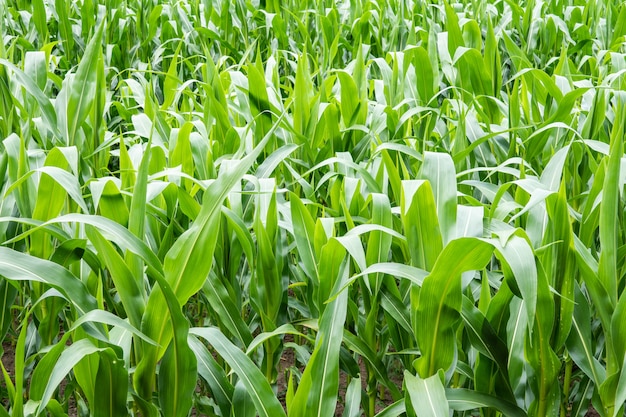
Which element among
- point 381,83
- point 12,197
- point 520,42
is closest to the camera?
point 12,197

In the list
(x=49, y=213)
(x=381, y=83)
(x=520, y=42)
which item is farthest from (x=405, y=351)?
(x=520, y=42)

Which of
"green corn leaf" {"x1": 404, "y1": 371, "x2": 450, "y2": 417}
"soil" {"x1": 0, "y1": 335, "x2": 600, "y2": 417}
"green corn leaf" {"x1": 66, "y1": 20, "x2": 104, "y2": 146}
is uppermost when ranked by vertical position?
"green corn leaf" {"x1": 66, "y1": 20, "x2": 104, "y2": 146}

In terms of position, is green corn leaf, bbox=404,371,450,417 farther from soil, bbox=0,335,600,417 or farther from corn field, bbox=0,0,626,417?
soil, bbox=0,335,600,417

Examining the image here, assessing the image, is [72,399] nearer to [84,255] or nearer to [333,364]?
[84,255]

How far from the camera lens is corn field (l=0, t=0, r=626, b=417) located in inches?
46.0

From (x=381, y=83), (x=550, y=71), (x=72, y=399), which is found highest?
(x=381, y=83)

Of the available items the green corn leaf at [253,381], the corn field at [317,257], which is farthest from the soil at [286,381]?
the green corn leaf at [253,381]

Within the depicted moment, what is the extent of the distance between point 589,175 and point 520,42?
2.01m

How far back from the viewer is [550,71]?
3506 millimetres

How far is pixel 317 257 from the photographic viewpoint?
149 centimetres

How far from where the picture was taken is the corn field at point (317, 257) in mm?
1169

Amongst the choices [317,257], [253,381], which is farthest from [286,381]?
[253,381]

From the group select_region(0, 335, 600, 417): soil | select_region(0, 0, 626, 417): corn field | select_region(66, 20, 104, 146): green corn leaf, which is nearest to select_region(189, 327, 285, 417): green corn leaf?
select_region(0, 0, 626, 417): corn field

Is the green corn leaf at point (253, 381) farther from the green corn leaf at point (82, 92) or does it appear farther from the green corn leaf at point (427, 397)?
the green corn leaf at point (82, 92)
